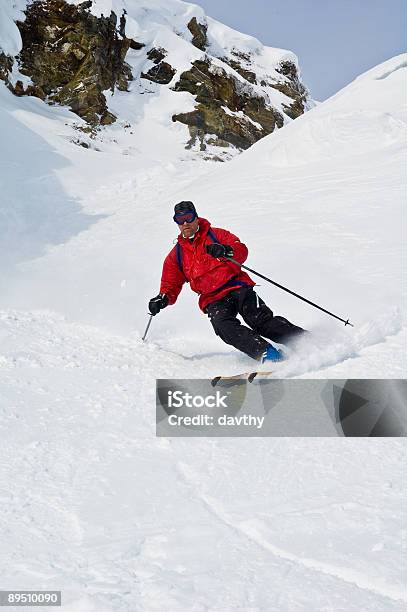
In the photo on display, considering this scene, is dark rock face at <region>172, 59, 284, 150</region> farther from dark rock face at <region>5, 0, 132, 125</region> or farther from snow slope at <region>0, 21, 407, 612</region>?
snow slope at <region>0, 21, 407, 612</region>

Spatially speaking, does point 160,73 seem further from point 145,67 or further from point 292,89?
point 292,89

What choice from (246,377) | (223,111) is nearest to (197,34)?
(223,111)

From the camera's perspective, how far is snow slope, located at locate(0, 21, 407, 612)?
6.00 ft

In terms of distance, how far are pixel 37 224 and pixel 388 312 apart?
30.2 ft

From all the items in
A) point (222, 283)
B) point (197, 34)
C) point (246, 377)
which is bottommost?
point (246, 377)

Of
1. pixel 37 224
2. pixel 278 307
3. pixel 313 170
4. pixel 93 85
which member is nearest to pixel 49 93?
pixel 93 85

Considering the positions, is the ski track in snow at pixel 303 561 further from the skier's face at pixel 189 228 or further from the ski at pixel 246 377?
the skier's face at pixel 189 228

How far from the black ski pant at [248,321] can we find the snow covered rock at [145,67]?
1196 inches

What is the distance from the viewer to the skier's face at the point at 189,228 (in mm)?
4656

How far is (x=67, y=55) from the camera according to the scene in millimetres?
36656

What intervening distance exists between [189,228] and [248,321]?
1.06m

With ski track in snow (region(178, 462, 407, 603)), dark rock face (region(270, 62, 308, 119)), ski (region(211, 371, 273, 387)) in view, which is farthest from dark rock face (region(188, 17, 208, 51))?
→ ski track in snow (region(178, 462, 407, 603))

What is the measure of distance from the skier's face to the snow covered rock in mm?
30009

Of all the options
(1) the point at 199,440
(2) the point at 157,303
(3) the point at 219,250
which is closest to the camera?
(1) the point at 199,440
